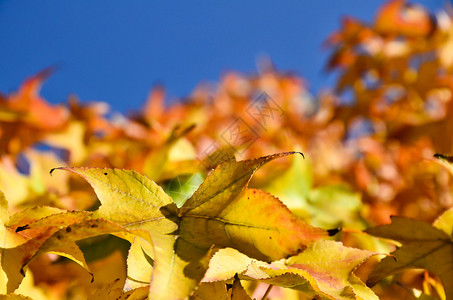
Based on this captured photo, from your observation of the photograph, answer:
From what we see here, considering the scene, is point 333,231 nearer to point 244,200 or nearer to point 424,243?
point 244,200

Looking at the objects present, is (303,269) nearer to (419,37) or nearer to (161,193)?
(161,193)

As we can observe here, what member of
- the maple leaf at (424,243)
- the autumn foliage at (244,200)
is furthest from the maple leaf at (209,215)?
the maple leaf at (424,243)

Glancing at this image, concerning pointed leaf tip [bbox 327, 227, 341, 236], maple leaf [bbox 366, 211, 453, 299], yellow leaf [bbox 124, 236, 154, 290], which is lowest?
yellow leaf [bbox 124, 236, 154, 290]

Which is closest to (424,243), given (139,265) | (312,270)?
(312,270)

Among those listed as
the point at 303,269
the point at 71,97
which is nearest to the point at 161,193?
the point at 303,269

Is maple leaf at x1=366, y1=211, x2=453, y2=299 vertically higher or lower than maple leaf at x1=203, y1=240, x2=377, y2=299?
higher

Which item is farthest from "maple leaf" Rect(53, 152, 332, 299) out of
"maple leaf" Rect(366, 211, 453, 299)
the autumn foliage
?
"maple leaf" Rect(366, 211, 453, 299)

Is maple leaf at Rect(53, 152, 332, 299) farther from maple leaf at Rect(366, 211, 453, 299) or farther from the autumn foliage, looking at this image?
maple leaf at Rect(366, 211, 453, 299)
